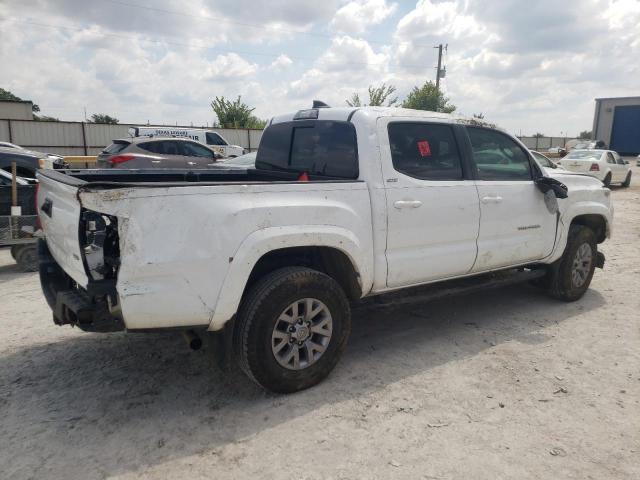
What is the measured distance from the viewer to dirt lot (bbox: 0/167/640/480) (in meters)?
2.62

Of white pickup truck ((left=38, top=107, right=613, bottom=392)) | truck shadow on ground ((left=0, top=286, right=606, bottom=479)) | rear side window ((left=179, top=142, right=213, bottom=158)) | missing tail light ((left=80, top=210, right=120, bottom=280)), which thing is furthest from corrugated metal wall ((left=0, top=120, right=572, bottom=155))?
missing tail light ((left=80, top=210, right=120, bottom=280))

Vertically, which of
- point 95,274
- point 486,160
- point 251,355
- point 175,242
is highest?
point 486,160

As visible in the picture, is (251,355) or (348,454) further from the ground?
(251,355)

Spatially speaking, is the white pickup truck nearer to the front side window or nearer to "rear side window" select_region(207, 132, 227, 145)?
the front side window

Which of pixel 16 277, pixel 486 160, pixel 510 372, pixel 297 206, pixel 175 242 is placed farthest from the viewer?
pixel 16 277

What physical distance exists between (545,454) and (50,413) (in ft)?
9.65

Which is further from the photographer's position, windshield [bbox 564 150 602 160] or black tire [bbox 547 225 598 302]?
windshield [bbox 564 150 602 160]

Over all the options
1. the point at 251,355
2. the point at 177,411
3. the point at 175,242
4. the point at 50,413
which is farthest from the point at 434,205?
the point at 50,413

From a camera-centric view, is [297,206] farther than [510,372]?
No

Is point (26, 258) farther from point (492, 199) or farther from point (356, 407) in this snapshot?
point (492, 199)

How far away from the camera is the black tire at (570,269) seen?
5129 millimetres

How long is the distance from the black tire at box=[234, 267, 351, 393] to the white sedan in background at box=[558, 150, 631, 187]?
659 inches

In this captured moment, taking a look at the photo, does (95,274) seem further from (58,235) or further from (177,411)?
(177,411)

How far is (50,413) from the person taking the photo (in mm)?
3064
